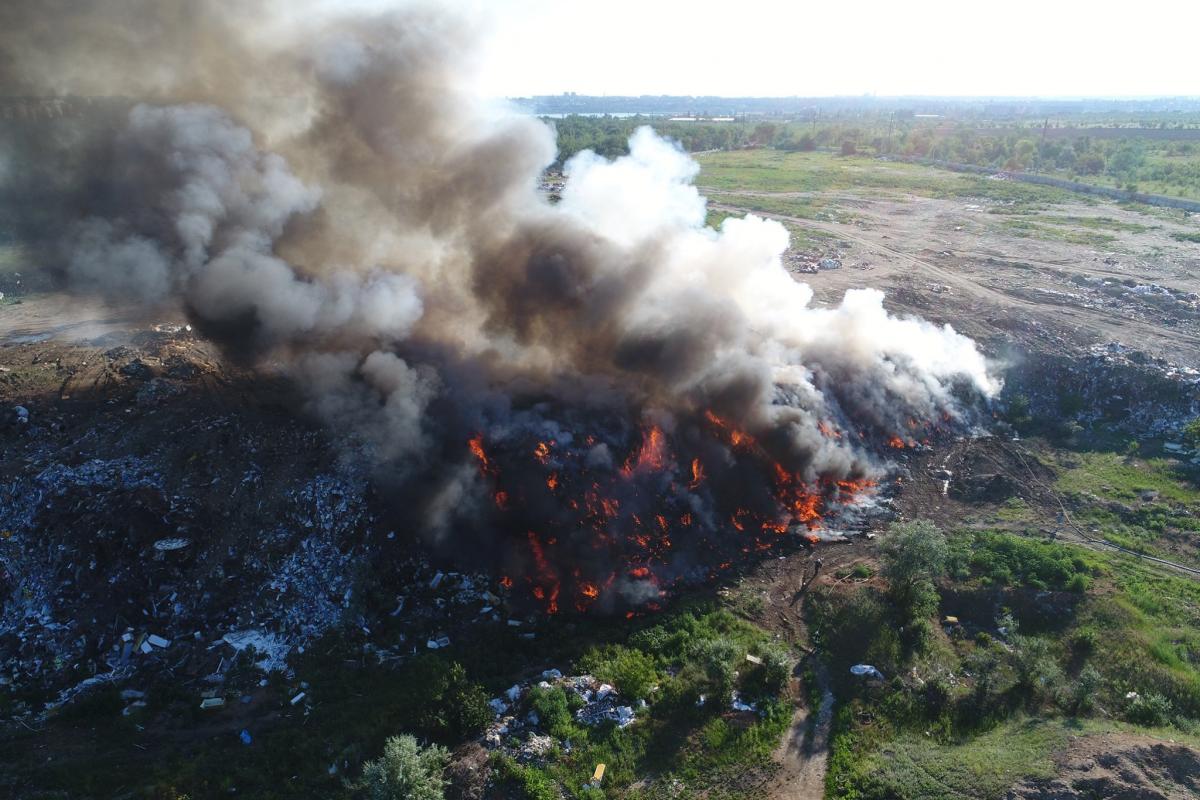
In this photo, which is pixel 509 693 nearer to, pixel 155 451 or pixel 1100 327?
Result: pixel 155 451

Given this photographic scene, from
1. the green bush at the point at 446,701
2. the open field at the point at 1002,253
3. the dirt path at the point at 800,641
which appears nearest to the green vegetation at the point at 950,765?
the dirt path at the point at 800,641

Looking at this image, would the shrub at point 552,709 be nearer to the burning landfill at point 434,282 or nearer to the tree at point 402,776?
the tree at point 402,776

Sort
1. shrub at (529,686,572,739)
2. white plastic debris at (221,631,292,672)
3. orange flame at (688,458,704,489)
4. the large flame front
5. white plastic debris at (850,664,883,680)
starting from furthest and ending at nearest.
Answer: orange flame at (688,458,704,489) < the large flame front < white plastic debris at (850,664,883,680) < white plastic debris at (221,631,292,672) < shrub at (529,686,572,739)

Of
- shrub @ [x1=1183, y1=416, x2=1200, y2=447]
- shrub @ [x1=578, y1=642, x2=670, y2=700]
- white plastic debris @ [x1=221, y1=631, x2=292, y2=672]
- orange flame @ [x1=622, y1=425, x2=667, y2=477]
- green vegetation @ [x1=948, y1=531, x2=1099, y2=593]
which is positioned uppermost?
orange flame @ [x1=622, y1=425, x2=667, y2=477]

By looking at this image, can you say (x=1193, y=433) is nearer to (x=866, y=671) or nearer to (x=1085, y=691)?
(x=1085, y=691)

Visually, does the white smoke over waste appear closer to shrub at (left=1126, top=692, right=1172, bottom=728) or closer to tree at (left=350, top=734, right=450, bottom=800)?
tree at (left=350, top=734, right=450, bottom=800)

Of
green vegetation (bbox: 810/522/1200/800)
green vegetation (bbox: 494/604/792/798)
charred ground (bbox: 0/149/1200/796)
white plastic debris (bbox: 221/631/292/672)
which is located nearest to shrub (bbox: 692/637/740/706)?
green vegetation (bbox: 494/604/792/798)

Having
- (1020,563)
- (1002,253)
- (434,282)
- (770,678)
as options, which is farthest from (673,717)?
(1002,253)
